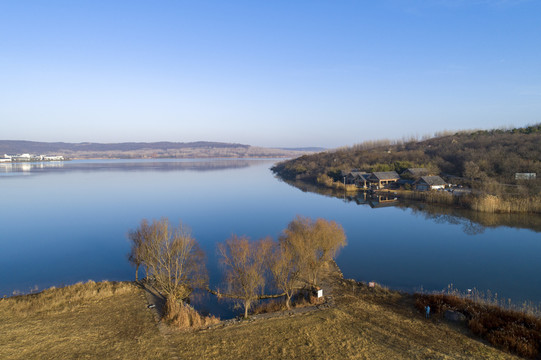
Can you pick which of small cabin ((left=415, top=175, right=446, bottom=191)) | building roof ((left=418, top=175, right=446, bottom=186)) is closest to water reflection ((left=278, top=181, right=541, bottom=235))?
small cabin ((left=415, top=175, right=446, bottom=191))

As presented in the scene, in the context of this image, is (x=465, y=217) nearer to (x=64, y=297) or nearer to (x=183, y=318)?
(x=183, y=318)

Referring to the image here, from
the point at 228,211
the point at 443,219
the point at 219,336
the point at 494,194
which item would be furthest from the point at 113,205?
the point at 494,194

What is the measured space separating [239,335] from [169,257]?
3.72 metres

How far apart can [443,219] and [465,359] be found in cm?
1698

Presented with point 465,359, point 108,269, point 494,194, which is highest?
point 494,194

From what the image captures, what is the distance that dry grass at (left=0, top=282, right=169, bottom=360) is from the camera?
6.68m

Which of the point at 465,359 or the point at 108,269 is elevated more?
the point at 465,359

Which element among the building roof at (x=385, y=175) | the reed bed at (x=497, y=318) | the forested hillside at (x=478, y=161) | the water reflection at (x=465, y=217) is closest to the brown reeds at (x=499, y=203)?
the water reflection at (x=465, y=217)

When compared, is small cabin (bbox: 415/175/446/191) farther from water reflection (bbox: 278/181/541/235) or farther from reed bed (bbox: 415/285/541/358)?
reed bed (bbox: 415/285/541/358)

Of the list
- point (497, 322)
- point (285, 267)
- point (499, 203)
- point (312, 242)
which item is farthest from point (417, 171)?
point (285, 267)

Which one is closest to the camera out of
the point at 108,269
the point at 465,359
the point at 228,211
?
the point at 465,359

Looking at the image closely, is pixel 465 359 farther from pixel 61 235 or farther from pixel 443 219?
pixel 61 235

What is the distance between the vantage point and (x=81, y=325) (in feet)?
26.0

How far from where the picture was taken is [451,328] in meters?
7.61
